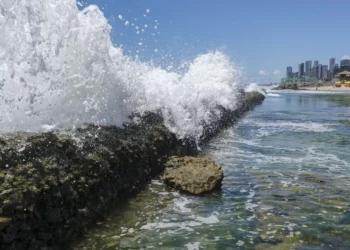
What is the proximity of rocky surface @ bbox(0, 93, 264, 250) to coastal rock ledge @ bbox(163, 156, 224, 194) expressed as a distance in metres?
0.45

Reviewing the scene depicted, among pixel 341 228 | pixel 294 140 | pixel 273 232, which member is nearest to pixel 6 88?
pixel 273 232

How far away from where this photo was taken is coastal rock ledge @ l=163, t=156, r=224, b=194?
241 inches

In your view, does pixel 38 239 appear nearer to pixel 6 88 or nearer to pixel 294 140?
pixel 6 88

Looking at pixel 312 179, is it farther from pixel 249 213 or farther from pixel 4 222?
pixel 4 222

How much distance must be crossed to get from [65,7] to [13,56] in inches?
59.7

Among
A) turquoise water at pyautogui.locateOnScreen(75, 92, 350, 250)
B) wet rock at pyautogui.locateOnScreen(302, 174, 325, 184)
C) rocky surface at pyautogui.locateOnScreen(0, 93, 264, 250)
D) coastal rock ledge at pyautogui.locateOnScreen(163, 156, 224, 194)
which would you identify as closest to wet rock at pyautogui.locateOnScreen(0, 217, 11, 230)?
rocky surface at pyautogui.locateOnScreen(0, 93, 264, 250)

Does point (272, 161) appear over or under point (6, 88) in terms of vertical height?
under

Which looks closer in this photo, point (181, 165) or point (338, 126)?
point (181, 165)

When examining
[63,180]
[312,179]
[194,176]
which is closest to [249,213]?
[194,176]

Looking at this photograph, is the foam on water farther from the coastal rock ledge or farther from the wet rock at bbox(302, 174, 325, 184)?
the wet rock at bbox(302, 174, 325, 184)

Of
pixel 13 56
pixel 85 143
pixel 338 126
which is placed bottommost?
pixel 338 126

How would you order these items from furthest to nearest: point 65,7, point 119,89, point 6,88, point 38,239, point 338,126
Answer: point 338,126 < point 119,89 < point 65,7 < point 6,88 < point 38,239

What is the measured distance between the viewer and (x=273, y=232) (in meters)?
4.59

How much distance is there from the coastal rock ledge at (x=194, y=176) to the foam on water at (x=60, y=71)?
4.39 feet
